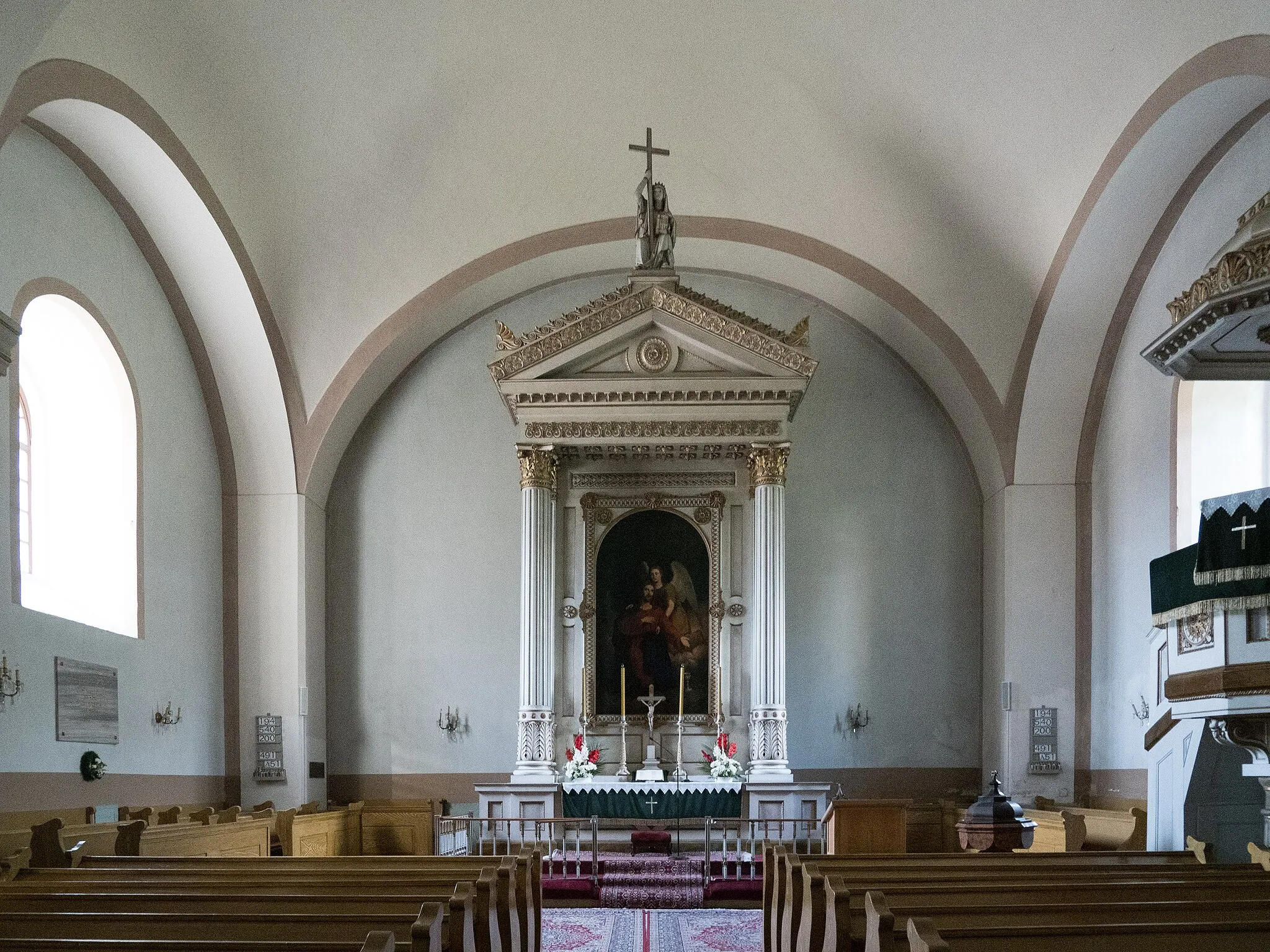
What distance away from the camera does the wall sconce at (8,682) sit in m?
8.76

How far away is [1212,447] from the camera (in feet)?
35.8

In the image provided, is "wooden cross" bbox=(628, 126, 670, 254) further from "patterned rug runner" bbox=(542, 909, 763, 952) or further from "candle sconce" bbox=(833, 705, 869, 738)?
"candle sconce" bbox=(833, 705, 869, 738)

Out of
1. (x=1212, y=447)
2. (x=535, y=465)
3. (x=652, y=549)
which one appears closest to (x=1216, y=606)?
(x=1212, y=447)

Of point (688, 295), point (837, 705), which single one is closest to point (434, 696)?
point (837, 705)

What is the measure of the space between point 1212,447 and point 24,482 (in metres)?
9.78

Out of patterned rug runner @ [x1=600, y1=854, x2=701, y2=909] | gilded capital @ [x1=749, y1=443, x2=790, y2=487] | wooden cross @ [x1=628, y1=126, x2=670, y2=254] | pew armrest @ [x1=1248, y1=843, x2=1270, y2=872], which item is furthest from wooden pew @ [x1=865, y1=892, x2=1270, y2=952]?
gilded capital @ [x1=749, y1=443, x2=790, y2=487]

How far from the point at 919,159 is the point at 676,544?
468 centimetres

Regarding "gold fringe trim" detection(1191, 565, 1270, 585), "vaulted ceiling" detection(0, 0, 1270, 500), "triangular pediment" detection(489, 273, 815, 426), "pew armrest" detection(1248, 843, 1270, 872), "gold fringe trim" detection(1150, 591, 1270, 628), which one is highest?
"vaulted ceiling" detection(0, 0, 1270, 500)

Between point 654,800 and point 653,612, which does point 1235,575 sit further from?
point 653,612

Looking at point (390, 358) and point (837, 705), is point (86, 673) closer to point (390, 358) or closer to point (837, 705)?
point (390, 358)

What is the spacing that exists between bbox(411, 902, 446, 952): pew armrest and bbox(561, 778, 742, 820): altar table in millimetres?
8502

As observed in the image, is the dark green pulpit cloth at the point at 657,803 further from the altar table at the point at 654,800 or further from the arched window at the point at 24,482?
the arched window at the point at 24,482

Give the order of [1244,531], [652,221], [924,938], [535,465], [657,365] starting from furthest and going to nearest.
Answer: [535,465]
[657,365]
[652,221]
[1244,531]
[924,938]

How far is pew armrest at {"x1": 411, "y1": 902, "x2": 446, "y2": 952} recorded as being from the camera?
3721 mm
